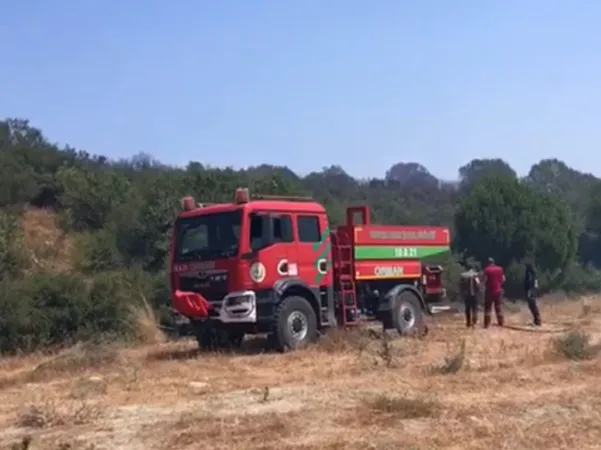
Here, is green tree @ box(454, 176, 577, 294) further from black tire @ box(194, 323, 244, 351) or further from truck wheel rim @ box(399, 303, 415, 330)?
black tire @ box(194, 323, 244, 351)

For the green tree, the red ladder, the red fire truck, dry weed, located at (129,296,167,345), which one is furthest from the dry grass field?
the green tree

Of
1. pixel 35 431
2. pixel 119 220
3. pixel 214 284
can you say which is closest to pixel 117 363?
pixel 214 284

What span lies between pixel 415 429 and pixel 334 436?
84 cm

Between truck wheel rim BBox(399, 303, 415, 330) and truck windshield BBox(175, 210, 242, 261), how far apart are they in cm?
444

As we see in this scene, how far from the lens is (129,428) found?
10648mm

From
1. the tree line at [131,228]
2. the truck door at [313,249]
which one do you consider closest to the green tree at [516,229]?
the tree line at [131,228]

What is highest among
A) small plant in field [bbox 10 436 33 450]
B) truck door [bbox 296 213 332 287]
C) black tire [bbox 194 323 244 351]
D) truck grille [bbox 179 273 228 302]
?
truck door [bbox 296 213 332 287]

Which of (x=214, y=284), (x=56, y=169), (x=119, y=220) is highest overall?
(x=56, y=169)

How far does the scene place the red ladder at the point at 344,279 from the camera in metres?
19.8

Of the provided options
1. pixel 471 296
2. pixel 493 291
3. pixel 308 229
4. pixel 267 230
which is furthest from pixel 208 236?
pixel 493 291

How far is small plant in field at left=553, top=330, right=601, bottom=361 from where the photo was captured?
1583cm

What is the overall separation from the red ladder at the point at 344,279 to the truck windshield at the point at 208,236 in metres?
2.60

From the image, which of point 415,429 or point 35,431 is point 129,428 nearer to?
point 35,431

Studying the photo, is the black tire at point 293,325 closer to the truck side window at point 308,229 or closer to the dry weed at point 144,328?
the truck side window at point 308,229
